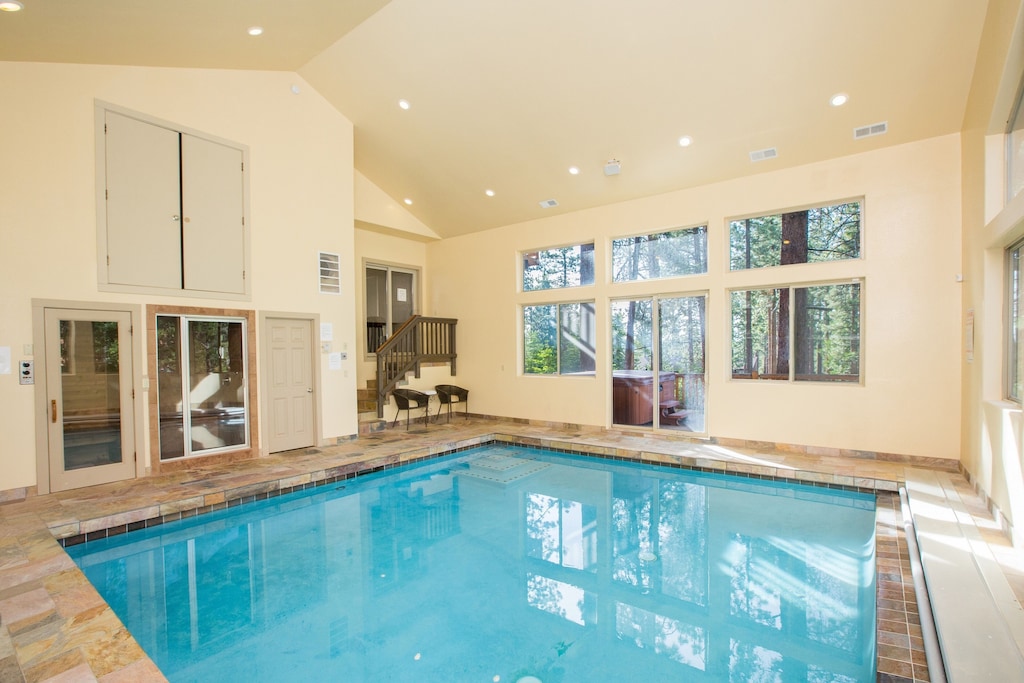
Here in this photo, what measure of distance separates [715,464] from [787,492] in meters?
0.84

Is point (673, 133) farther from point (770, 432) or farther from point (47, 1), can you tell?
point (47, 1)

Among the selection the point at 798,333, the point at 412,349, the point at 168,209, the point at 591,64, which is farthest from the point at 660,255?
the point at 168,209

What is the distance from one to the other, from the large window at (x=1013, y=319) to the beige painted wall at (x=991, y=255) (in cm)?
7

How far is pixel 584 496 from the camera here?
17.9ft

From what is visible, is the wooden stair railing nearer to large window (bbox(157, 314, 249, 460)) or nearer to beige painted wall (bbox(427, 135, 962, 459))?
large window (bbox(157, 314, 249, 460))

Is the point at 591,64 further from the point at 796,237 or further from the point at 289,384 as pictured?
the point at 289,384

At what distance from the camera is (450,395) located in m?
9.44

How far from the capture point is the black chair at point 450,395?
9406 millimetres

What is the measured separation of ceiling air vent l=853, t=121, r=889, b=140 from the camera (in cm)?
532

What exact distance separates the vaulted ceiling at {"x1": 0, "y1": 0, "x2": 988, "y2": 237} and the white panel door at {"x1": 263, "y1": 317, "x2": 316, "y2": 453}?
128 inches

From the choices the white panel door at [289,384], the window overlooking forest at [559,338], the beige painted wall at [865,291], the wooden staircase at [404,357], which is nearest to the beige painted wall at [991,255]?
the beige painted wall at [865,291]

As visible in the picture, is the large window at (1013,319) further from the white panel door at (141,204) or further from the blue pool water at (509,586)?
the white panel door at (141,204)

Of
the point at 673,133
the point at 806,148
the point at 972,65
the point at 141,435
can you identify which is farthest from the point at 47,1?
the point at 972,65

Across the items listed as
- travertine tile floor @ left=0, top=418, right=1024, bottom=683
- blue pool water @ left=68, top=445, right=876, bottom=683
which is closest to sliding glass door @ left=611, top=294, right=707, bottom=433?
travertine tile floor @ left=0, top=418, right=1024, bottom=683
